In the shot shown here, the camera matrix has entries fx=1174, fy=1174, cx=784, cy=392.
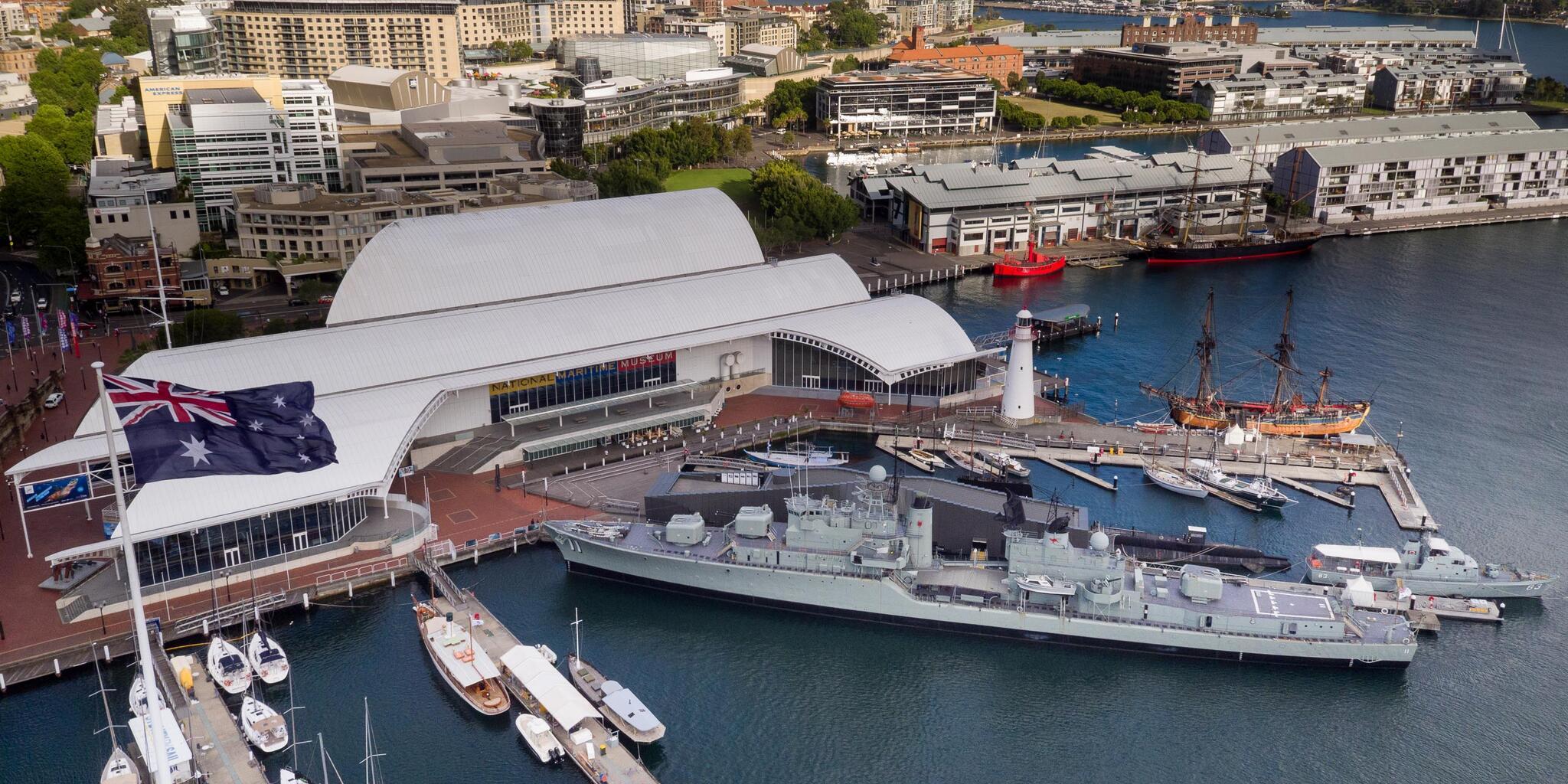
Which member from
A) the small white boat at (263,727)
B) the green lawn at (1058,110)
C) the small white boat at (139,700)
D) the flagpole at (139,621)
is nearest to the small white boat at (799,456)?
the small white boat at (263,727)

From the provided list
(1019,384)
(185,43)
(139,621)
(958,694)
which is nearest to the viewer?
(139,621)

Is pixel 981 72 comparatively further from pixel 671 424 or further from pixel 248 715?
pixel 248 715

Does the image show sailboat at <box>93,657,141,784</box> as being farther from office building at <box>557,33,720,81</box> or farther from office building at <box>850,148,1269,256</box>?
office building at <box>557,33,720,81</box>

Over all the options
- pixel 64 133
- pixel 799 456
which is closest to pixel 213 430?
pixel 799 456

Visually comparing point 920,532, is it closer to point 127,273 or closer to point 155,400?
point 155,400

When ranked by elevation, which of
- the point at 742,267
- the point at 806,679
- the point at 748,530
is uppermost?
the point at 742,267

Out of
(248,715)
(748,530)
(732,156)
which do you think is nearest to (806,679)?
(748,530)
